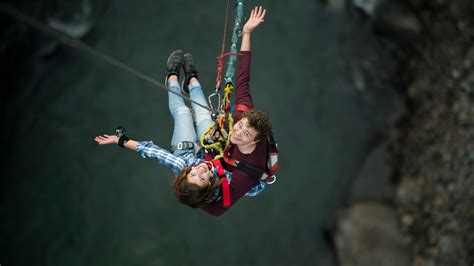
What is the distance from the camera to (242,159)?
3.18m

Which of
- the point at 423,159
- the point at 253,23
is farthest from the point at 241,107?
the point at 423,159

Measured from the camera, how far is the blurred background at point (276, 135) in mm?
6195

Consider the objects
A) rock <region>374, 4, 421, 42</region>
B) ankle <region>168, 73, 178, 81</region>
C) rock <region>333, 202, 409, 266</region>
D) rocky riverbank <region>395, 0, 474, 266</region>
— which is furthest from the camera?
rock <region>374, 4, 421, 42</region>

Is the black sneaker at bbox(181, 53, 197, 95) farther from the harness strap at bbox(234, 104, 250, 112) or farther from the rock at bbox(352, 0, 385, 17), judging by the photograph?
the rock at bbox(352, 0, 385, 17)

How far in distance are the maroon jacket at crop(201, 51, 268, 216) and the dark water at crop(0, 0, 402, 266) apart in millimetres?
2517

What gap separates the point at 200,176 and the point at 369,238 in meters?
4.45

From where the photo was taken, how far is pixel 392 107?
24.1ft

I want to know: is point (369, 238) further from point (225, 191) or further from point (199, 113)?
point (225, 191)

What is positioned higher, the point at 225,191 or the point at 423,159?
the point at 423,159

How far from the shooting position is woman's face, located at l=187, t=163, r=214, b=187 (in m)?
2.95

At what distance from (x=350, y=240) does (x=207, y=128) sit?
13.0 ft

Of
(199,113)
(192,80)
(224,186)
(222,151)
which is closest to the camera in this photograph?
(224,186)

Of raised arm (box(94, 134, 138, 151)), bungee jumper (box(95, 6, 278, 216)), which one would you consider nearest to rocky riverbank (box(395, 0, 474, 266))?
bungee jumper (box(95, 6, 278, 216))

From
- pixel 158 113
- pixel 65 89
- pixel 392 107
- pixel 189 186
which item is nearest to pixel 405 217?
pixel 392 107
